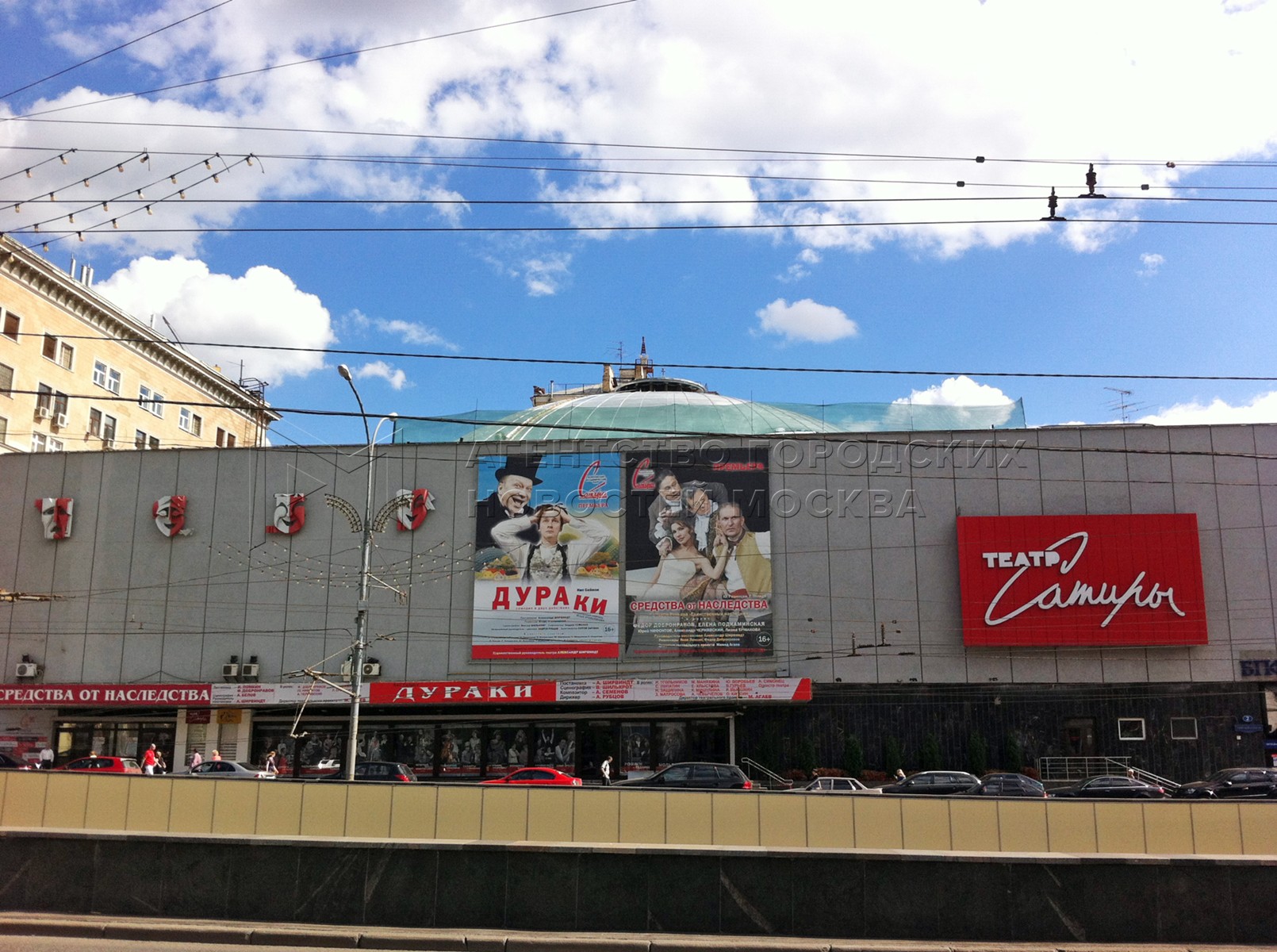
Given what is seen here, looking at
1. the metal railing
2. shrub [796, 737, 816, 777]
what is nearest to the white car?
the metal railing

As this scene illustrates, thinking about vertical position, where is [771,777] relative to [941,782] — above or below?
below

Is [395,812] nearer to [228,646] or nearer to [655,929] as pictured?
[655,929]

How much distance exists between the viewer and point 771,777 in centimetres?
4031

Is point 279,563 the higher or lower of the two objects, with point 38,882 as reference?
higher

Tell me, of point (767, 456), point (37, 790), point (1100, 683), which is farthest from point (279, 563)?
point (1100, 683)

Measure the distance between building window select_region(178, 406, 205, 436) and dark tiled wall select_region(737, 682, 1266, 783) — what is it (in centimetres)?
4446

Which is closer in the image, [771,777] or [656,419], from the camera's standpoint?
[771,777]

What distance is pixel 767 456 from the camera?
44031 millimetres

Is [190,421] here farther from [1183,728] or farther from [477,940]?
[477,940]

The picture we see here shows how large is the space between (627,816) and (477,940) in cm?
260

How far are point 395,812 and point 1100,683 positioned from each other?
3321 centimetres

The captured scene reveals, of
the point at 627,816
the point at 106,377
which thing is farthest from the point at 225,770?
the point at 106,377

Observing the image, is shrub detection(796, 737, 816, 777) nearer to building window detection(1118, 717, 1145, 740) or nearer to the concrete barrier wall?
building window detection(1118, 717, 1145, 740)

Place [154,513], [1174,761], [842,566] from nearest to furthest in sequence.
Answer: [1174,761] < [842,566] < [154,513]
